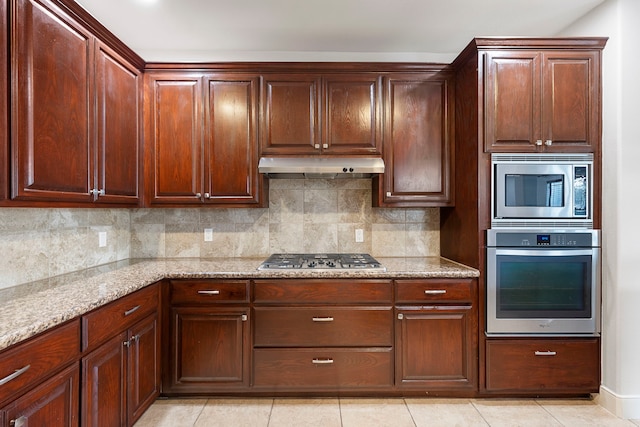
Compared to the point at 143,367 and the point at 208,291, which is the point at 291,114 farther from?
the point at 143,367

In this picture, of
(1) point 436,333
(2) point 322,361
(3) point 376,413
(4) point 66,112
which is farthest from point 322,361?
(4) point 66,112

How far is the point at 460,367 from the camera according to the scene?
2471mm

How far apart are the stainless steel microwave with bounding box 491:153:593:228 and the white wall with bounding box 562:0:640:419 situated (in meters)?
0.15

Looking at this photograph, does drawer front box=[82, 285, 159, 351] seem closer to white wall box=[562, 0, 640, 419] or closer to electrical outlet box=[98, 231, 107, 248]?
electrical outlet box=[98, 231, 107, 248]

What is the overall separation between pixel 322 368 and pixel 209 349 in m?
0.78

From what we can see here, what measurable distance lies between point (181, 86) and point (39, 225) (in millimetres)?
1367

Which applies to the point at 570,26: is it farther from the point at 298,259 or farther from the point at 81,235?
the point at 81,235

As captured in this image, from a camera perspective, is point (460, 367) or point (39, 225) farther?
point (460, 367)

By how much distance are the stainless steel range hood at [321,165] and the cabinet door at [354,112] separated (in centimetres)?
11

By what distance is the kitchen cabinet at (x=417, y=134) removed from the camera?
2.82 metres

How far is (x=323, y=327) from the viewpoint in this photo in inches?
97.1

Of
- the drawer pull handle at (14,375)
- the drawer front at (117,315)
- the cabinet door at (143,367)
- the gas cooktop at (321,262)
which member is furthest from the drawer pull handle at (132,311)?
the gas cooktop at (321,262)

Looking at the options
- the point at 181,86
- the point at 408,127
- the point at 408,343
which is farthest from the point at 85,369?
the point at 408,127

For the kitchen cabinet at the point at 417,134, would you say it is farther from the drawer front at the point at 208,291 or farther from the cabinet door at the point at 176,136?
the cabinet door at the point at 176,136
